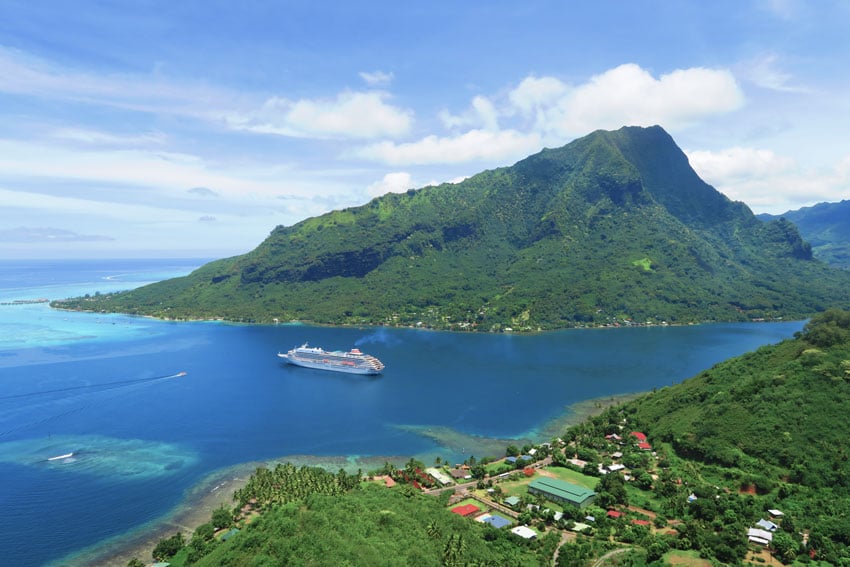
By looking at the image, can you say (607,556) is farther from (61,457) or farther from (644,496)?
(61,457)

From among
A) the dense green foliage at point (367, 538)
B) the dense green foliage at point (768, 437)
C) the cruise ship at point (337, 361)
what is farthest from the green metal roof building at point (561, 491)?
the cruise ship at point (337, 361)

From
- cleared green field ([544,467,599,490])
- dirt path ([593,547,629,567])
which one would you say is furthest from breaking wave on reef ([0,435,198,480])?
dirt path ([593,547,629,567])

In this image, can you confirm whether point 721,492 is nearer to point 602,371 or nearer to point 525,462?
point 525,462

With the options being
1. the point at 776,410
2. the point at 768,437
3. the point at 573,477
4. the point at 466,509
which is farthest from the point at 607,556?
the point at 776,410

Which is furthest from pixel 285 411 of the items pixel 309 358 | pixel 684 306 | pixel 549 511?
pixel 684 306

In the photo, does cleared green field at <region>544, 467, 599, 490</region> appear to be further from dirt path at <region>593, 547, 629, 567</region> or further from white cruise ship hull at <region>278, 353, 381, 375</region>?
white cruise ship hull at <region>278, 353, 381, 375</region>
